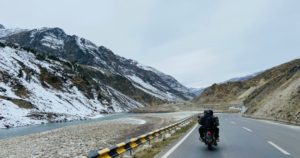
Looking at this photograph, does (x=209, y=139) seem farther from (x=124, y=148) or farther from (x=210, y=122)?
(x=124, y=148)

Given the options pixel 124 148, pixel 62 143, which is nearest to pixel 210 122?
pixel 124 148

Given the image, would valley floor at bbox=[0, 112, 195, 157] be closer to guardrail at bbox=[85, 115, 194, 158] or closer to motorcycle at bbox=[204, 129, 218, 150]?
guardrail at bbox=[85, 115, 194, 158]

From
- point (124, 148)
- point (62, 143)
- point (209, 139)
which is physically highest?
point (209, 139)

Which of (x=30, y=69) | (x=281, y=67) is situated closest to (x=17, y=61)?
(x=30, y=69)

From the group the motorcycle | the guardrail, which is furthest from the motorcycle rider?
the guardrail

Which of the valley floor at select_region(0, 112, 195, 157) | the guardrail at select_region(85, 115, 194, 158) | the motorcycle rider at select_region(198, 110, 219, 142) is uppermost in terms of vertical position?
the motorcycle rider at select_region(198, 110, 219, 142)

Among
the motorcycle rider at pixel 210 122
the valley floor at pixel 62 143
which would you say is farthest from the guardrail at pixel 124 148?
the valley floor at pixel 62 143

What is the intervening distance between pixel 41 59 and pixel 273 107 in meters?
115

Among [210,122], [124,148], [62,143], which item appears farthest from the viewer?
[62,143]

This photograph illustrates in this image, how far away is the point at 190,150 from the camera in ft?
46.1

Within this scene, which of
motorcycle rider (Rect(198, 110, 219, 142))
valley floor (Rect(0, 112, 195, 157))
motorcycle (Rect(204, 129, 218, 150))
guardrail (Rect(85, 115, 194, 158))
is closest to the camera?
guardrail (Rect(85, 115, 194, 158))

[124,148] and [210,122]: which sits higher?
[210,122]

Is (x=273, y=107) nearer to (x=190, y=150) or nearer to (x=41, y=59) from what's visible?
(x=190, y=150)

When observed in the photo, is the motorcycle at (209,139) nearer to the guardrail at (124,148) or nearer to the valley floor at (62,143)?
the guardrail at (124,148)
